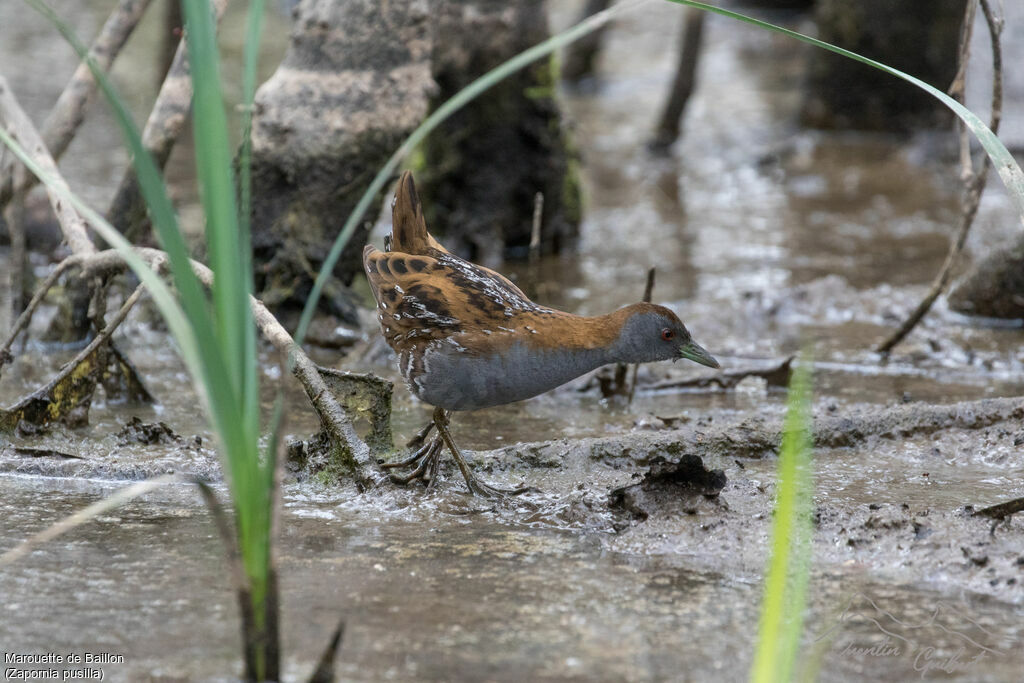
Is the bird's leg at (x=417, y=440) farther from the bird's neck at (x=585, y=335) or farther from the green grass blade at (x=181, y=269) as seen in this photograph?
the green grass blade at (x=181, y=269)

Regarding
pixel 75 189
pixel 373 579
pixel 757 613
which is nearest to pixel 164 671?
pixel 373 579

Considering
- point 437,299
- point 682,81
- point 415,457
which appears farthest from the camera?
point 682,81

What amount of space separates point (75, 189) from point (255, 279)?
9.05ft

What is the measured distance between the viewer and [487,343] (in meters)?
3.43

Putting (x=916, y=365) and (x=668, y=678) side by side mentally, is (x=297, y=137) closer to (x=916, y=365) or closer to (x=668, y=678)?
(x=916, y=365)

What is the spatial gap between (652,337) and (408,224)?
102 cm

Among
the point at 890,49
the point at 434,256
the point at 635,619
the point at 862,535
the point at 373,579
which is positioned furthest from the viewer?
the point at 890,49

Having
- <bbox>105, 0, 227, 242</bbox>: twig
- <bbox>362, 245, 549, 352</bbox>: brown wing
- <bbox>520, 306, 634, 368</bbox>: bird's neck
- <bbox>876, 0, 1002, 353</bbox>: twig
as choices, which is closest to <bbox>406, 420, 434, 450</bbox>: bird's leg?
<bbox>362, 245, 549, 352</bbox>: brown wing

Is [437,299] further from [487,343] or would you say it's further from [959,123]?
[959,123]

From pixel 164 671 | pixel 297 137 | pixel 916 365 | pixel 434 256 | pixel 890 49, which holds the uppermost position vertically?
pixel 890 49

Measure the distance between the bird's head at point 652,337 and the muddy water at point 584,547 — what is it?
0.39m

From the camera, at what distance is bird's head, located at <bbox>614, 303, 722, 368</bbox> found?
138 inches

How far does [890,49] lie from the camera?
10.3 metres

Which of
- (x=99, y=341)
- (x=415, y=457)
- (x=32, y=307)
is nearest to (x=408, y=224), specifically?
(x=415, y=457)
